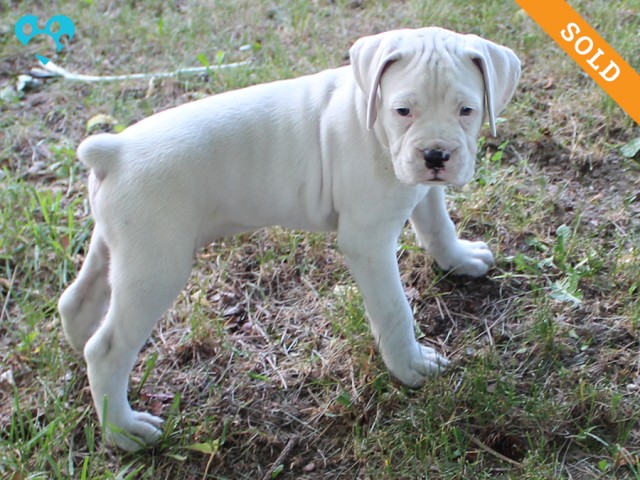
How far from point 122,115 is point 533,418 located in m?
3.64

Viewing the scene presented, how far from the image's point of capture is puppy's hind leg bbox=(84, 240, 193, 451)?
3.06m

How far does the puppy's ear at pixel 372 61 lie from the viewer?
9.48ft

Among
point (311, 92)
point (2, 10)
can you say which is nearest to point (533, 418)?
point (311, 92)

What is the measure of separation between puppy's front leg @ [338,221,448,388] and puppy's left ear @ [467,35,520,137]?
0.66 metres

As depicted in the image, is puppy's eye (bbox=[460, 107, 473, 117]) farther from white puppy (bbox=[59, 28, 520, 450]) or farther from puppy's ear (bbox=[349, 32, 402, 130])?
puppy's ear (bbox=[349, 32, 402, 130])

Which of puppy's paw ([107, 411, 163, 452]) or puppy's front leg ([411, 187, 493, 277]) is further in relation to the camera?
puppy's front leg ([411, 187, 493, 277])

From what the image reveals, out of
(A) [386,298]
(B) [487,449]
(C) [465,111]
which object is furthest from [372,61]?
(B) [487,449]

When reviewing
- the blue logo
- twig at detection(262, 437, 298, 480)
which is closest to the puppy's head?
twig at detection(262, 437, 298, 480)

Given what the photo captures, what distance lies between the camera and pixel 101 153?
3.10m

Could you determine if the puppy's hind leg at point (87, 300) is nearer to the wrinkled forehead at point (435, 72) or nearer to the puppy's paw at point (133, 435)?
the puppy's paw at point (133, 435)

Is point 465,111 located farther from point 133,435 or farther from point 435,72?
point 133,435

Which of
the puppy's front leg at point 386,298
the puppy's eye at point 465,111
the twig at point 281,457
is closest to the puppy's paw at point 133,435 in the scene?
the twig at point 281,457

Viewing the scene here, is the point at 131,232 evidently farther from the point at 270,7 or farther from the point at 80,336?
the point at 270,7

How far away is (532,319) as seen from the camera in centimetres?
372
